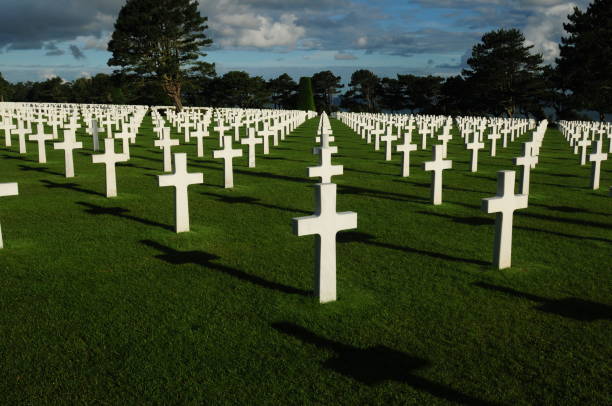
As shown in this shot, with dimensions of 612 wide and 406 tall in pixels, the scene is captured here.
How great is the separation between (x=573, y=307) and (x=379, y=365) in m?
2.07

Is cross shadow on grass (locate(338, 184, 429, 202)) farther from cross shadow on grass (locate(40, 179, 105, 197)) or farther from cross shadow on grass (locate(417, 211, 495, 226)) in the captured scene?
cross shadow on grass (locate(40, 179, 105, 197))

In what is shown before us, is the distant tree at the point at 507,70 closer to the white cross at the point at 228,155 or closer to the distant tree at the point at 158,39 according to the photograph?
the distant tree at the point at 158,39

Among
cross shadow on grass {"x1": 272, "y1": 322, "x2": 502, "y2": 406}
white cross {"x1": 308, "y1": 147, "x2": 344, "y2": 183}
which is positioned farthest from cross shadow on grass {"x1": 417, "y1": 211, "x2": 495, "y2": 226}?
cross shadow on grass {"x1": 272, "y1": 322, "x2": 502, "y2": 406}

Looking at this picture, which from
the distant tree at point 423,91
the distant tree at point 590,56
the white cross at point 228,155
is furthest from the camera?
the distant tree at point 423,91

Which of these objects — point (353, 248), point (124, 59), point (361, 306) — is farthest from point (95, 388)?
point (124, 59)

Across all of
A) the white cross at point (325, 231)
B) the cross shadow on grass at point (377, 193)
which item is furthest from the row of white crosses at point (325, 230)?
the cross shadow on grass at point (377, 193)

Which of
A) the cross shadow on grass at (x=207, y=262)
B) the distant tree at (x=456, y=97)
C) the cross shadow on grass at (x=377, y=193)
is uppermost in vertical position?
the distant tree at (x=456, y=97)

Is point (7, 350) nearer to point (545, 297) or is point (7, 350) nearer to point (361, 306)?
point (361, 306)

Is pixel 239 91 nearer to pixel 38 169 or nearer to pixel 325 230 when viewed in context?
pixel 38 169

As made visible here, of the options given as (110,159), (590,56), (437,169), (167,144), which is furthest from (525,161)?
(590,56)

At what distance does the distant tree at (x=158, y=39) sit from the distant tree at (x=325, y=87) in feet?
151

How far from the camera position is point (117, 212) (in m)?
8.38

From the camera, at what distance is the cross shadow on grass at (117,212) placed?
24.9 feet

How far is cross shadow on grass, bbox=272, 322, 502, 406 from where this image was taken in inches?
131
